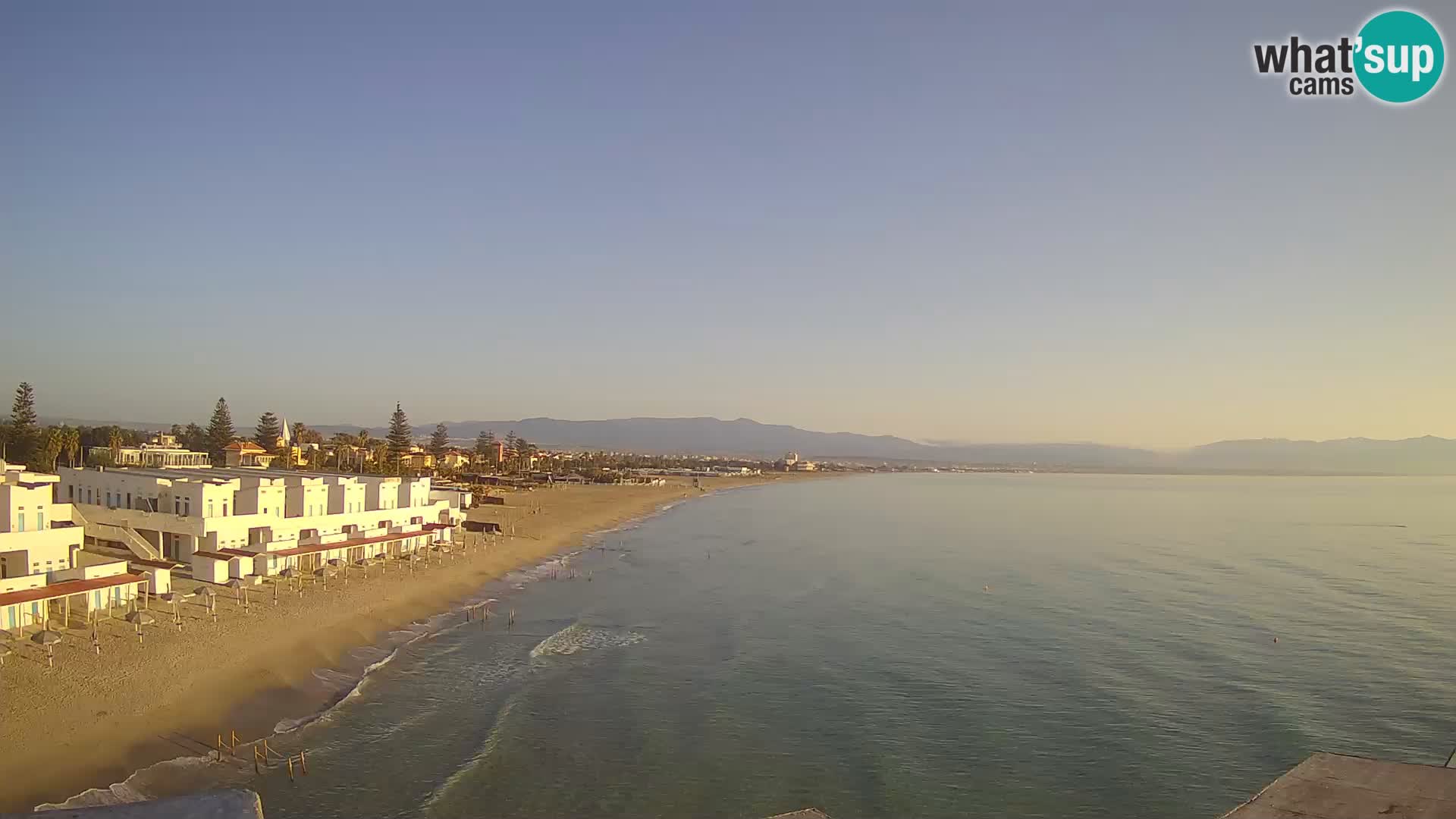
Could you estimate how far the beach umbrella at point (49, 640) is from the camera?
68.1ft

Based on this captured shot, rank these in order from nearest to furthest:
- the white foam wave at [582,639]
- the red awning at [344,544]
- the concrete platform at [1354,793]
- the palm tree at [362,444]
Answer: the concrete platform at [1354,793] → the white foam wave at [582,639] → the red awning at [344,544] → the palm tree at [362,444]

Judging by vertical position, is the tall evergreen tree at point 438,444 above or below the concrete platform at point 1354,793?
above

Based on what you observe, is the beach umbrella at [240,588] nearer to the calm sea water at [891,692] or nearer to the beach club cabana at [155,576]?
the beach club cabana at [155,576]

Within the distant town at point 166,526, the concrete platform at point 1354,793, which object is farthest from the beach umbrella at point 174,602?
the concrete platform at point 1354,793

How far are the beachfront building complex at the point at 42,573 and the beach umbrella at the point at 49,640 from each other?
0.72 m

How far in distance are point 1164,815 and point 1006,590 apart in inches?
1043

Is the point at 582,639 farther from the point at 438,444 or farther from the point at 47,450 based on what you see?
the point at 438,444

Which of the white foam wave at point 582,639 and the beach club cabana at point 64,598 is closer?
the beach club cabana at point 64,598

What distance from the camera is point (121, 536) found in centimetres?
3191

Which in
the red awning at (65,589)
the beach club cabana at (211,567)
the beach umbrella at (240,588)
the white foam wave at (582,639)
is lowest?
the white foam wave at (582,639)

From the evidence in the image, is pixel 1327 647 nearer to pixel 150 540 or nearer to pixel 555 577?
pixel 555 577

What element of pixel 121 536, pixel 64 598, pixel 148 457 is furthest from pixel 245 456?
pixel 64 598

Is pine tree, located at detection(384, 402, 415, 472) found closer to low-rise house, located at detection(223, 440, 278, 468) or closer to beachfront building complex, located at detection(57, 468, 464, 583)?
low-rise house, located at detection(223, 440, 278, 468)

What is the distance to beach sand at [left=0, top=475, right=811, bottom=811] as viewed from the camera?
54.4 ft
